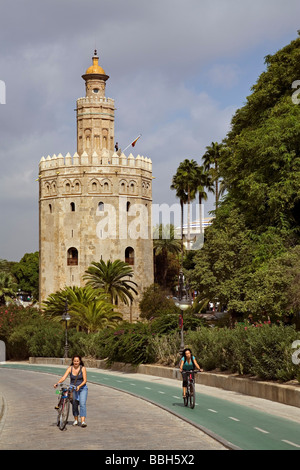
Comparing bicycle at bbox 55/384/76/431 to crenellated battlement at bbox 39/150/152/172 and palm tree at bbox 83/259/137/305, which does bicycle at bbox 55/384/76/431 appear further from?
crenellated battlement at bbox 39/150/152/172

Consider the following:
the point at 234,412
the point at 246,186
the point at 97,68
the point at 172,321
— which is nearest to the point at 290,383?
the point at 234,412

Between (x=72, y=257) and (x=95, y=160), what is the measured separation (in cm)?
1053

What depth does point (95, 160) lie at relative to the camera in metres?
76.6

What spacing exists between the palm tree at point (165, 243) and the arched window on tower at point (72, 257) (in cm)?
2255

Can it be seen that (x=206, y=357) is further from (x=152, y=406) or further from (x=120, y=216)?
(x=120, y=216)

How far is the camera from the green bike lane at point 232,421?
1283 centimetres

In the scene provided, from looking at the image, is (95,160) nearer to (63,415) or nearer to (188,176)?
(188,176)

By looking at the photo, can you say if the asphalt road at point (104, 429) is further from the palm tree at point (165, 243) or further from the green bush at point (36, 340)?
the palm tree at point (165, 243)

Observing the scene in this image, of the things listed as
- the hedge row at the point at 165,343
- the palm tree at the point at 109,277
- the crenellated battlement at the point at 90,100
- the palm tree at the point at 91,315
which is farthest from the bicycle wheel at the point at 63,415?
the crenellated battlement at the point at 90,100

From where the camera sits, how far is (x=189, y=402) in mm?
19047

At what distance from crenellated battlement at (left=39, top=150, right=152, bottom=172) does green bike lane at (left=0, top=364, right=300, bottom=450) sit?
53.8m

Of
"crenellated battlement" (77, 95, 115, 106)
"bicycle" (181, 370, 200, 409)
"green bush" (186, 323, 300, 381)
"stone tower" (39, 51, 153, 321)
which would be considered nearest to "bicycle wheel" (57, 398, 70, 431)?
"bicycle" (181, 370, 200, 409)

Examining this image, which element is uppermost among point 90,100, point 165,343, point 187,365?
point 90,100

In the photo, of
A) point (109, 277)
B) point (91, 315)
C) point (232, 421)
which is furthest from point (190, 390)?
point (109, 277)
